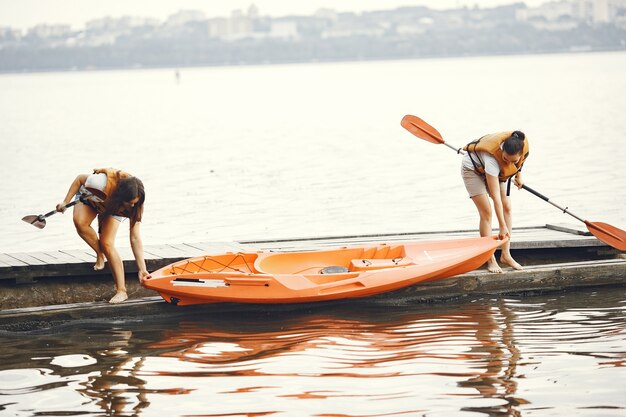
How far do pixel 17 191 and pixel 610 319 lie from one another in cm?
1669

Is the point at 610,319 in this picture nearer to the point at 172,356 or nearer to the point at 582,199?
the point at 172,356

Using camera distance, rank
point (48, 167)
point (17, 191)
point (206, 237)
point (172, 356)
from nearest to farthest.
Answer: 1. point (172, 356)
2. point (206, 237)
3. point (17, 191)
4. point (48, 167)

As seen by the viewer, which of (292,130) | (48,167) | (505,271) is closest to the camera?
(505,271)

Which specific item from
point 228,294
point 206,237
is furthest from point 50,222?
point 228,294

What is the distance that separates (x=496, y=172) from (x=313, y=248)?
6.45ft

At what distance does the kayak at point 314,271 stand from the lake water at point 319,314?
1.01ft

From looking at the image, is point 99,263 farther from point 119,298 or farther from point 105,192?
point 105,192

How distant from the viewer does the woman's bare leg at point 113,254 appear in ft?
30.7

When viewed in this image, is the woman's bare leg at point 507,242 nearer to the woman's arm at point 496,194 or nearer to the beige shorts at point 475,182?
the beige shorts at point 475,182

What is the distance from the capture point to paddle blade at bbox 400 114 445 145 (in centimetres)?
1104

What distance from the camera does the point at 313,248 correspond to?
35.4 feet

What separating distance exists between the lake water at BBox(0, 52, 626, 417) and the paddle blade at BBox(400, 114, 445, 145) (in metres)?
1.74

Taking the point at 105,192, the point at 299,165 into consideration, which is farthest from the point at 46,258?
the point at 299,165

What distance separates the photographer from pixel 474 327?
31.6 ft
